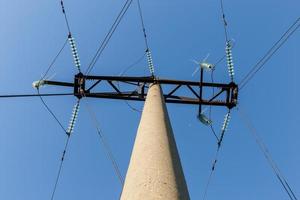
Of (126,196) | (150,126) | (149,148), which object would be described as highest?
(150,126)

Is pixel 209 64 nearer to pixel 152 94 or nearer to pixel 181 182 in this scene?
pixel 152 94

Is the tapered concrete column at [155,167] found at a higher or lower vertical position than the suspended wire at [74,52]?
lower

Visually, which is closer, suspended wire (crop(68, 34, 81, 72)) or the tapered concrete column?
the tapered concrete column

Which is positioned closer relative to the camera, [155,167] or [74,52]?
[155,167]

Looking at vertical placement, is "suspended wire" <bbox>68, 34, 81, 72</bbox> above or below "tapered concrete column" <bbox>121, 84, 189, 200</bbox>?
above

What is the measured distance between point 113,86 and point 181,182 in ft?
32.1

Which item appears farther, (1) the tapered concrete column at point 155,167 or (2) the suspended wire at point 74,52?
(2) the suspended wire at point 74,52

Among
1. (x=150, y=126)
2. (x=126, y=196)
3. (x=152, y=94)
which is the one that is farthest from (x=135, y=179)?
(x=152, y=94)

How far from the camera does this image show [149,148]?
25.3 ft

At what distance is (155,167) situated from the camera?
6.93 meters

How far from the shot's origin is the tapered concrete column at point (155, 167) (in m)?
6.23

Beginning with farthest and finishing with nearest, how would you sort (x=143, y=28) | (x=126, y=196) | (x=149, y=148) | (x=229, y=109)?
1. (x=143, y=28)
2. (x=229, y=109)
3. (x=149, y=148)
4. (x=126, y=196)

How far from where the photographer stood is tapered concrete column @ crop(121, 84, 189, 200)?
6227 mm

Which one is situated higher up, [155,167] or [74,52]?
[74,52]
